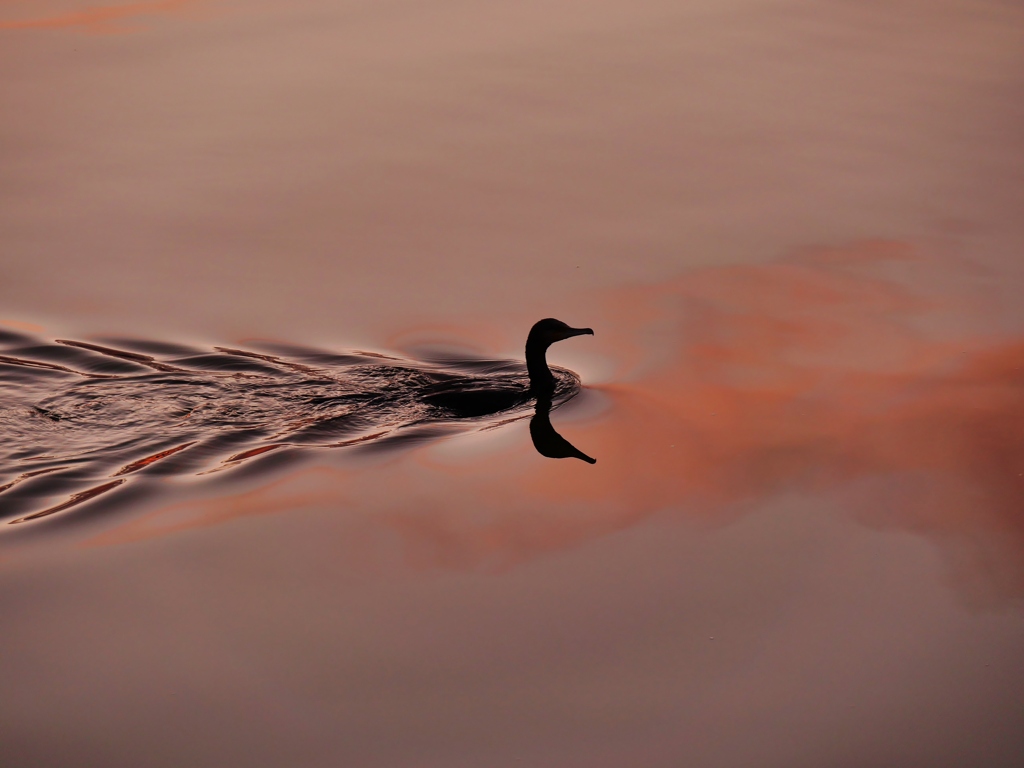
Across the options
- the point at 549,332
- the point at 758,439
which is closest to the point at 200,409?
the point at 549,332

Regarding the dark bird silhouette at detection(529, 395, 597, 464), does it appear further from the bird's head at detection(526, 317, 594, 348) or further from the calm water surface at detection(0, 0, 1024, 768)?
the bird's head at detection(526, 317, 594, 348)

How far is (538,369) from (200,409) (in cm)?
235

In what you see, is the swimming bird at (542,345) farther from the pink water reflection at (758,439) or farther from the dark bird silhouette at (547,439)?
the pink water reflection at (758,439)

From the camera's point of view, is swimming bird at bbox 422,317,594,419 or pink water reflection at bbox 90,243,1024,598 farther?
swimming bird at bbox 422,317,594,419

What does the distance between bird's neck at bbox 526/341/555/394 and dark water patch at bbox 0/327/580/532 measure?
0.26 feet

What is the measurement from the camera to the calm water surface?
18.0 feet

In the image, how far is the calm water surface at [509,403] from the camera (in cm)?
548

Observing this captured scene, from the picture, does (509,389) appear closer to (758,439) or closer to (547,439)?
(547,439)

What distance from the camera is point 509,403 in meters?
8.74

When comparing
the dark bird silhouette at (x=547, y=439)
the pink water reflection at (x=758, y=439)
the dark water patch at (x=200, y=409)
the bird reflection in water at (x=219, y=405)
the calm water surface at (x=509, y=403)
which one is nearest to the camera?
the calm water surface at (x=509, y=403)

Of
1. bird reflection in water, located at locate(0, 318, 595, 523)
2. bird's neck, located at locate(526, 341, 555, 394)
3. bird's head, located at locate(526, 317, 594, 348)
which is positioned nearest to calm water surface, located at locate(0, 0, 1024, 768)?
bird reflection in water, located at locate(0, 318, 595, 523)

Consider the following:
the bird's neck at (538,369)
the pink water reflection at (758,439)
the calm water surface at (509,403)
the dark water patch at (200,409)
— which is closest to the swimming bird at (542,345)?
the bird's neck at (538,369)

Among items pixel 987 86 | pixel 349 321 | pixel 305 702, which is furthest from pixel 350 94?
pixel 305 702

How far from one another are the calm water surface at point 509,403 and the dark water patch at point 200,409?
1.4 inches
